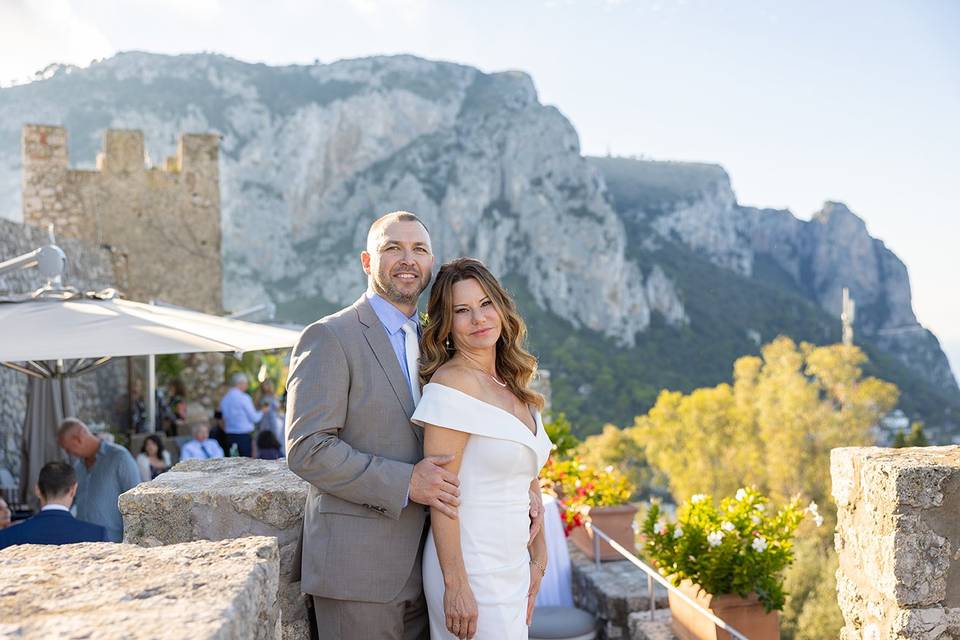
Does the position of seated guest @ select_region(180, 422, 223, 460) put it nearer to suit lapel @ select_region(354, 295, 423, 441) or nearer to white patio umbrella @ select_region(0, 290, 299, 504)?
white patio umbrella @ select_region(0, 290, 299, 504)

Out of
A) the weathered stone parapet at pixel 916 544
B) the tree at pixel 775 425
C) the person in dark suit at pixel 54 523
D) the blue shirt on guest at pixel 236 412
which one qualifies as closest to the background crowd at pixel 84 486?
the person in dark suit at pixel 54 523

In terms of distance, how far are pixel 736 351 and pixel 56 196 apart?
59.8m

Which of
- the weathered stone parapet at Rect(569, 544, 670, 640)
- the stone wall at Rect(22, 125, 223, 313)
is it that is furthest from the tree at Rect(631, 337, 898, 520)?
the weathered stone parapet at Rect(569, 544, 670, 640)

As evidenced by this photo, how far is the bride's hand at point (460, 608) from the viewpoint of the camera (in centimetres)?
206

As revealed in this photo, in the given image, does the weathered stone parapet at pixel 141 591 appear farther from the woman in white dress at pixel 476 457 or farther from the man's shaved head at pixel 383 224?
the man's shaved head at pixel 383 224

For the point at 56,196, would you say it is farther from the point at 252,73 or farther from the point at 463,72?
the point at 463,72

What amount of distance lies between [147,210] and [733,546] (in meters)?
13.9

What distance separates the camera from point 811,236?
99.9 metres

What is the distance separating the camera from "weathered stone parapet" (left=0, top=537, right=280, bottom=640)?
1.07m

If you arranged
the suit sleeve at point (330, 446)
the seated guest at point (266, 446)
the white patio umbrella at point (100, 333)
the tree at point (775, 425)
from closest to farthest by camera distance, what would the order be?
the suit sleeve at point (330, 446), the white patio umbrella at point (100, 333), the seated guest at point (266, 446), the tree at point (775, 425)

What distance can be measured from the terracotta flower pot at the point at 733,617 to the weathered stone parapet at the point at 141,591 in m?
2.52

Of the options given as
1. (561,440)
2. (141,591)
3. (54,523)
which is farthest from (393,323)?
(561,440)

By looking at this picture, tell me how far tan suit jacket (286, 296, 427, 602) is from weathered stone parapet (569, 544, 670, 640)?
2.52 m

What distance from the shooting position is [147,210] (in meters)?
14.9
